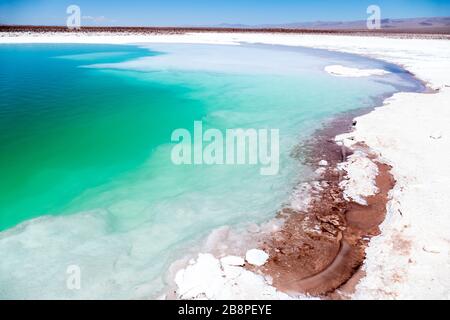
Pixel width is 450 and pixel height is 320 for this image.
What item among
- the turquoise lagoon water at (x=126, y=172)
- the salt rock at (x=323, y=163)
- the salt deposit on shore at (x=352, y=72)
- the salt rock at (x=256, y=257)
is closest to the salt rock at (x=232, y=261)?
the salt rock at (x=256, y=257)

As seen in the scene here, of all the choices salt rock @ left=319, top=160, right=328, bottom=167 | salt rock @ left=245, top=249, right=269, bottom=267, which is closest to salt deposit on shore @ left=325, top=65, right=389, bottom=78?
salt rock @ left=319, top=160, right=328, bottom=167

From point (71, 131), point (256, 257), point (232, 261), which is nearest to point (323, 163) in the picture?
point (256, 257)

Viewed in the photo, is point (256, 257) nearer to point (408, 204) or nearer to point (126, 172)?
point (408, 204)

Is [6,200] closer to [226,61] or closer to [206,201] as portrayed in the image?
[206,201]

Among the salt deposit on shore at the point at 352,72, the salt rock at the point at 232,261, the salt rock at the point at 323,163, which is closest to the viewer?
the salt rock at the point at 232,261

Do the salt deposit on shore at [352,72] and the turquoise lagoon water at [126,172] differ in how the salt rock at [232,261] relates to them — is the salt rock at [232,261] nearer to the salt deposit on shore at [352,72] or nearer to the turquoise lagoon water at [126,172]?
the turquoise lagoon water at [126,172]

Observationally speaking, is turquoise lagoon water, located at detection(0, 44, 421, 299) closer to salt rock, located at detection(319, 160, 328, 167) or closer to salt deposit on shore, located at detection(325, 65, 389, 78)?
salt rock, located at detection(319, 160, 328, 167)
